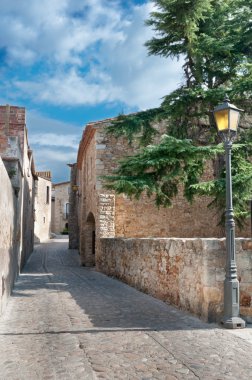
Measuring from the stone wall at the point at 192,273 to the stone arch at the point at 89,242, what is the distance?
31.0ft

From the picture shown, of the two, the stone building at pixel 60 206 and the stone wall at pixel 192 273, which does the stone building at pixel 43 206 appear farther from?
the stone wall at pixel 192 273

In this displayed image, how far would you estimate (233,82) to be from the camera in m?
11.2

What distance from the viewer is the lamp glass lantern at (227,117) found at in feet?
20.8

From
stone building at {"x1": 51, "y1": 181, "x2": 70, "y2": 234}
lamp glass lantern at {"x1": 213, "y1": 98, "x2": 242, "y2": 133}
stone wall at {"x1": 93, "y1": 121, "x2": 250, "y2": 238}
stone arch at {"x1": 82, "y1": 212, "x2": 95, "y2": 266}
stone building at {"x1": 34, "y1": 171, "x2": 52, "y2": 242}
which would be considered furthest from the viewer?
stone building at {"x1": 51, "y1": 181, "x2": 70, "y2": 234}

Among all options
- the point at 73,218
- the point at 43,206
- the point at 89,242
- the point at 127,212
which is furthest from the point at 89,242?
the point at 43,206

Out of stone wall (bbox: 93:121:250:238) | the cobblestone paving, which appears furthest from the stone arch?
the cobblestone paving

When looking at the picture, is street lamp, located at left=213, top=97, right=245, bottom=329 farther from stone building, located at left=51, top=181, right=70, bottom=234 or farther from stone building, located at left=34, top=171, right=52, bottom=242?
stone building, located at left=51, top=181, right=70, bottom=234

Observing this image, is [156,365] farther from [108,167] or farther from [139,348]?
[108,167]

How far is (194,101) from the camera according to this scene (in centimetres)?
1135

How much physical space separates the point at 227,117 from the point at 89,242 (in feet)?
45.6

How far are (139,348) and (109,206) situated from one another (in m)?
11.1

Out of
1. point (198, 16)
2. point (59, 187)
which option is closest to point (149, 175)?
point (198, 16)

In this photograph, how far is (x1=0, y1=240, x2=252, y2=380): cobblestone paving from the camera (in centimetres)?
400

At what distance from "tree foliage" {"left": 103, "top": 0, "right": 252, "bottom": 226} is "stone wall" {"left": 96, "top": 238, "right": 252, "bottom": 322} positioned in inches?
81.7
